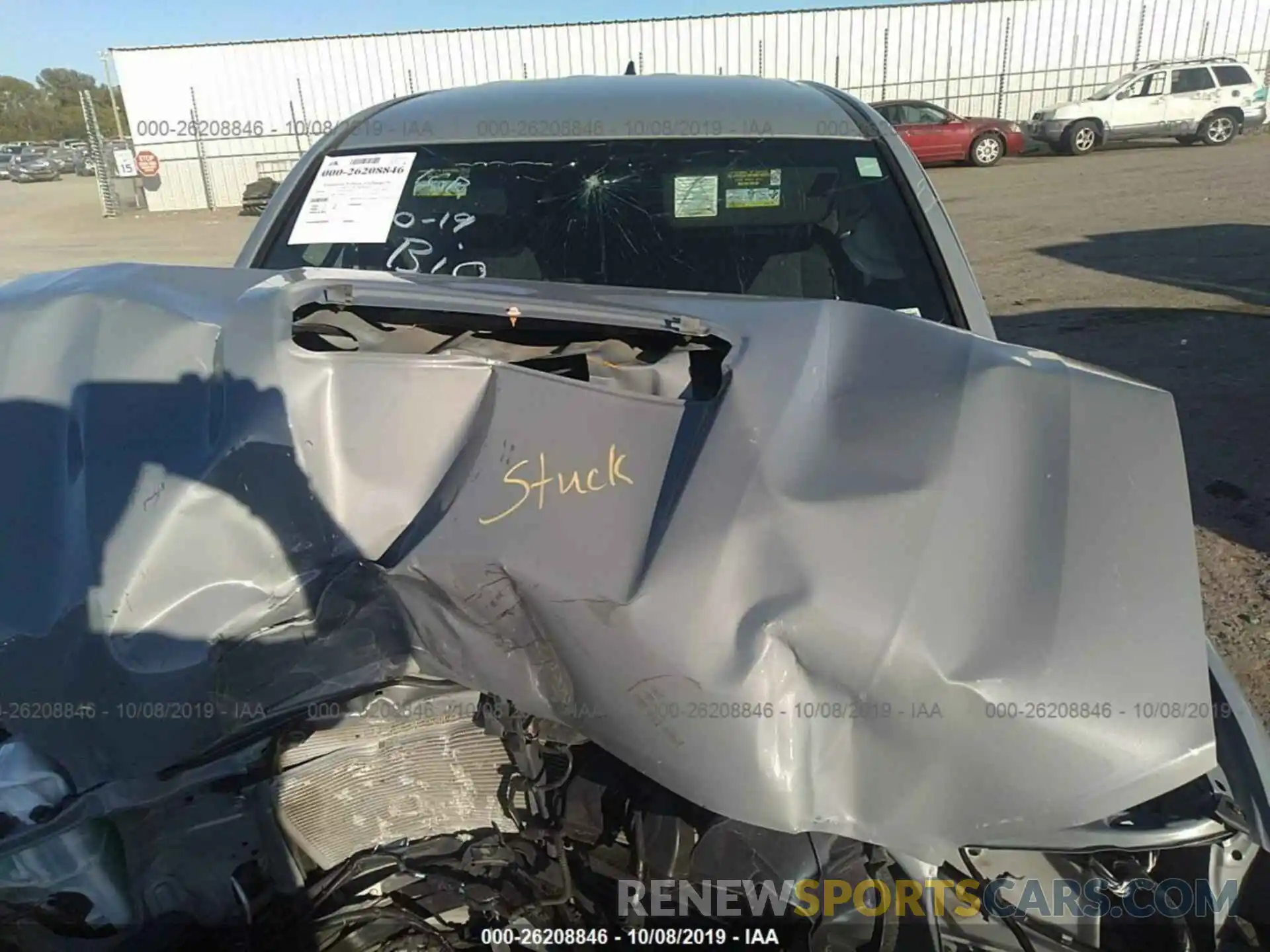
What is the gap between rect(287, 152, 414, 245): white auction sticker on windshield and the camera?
2496 mm

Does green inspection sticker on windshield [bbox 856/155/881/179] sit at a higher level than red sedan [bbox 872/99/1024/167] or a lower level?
higher

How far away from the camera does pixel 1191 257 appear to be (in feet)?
30.9

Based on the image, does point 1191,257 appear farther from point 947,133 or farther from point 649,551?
point 649,551

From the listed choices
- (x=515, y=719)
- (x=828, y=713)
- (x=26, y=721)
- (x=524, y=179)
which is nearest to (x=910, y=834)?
(x=828, y=713)

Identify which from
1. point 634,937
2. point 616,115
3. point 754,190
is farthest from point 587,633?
point 616,115

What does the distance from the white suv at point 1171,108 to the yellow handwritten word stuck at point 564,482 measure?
67.3 ft

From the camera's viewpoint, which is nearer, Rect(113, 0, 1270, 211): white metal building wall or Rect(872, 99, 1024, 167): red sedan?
Rect(872, 99, 1024, 167): red sedan

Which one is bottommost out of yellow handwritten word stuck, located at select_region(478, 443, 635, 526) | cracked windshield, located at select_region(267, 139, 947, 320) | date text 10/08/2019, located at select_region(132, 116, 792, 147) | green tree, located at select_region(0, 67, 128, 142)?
green tree, located at select_region(0, 67, 128, 142)

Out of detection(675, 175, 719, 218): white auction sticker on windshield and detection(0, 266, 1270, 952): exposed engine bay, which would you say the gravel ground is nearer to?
detection(0, 266, 1270, 952): exposed engine bay

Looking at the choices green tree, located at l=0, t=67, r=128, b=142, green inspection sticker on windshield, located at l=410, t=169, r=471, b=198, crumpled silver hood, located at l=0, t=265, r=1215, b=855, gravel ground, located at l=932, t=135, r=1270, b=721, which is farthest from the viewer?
green tree, located at l=0, t=67, r=128, b=142

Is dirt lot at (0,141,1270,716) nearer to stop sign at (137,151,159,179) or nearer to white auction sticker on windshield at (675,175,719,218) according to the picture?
stop sign at (137,151,159,179)

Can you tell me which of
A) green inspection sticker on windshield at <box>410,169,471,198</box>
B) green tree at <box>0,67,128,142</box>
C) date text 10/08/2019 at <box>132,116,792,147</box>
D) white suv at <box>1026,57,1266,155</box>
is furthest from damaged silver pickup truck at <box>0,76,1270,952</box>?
green tree at <box>0,67,128,142</box>

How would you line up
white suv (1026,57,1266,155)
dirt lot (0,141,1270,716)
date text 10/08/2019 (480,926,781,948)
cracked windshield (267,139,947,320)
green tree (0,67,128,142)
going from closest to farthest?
date text 10/08/2019 (480,926,781,948) < cracked windshield (267,139,947,320) < dirt lot (0,141,1270,716) < white suv (1026,57,1266,155) < green tree (0,67,128,142)

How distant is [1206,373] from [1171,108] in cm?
1593
